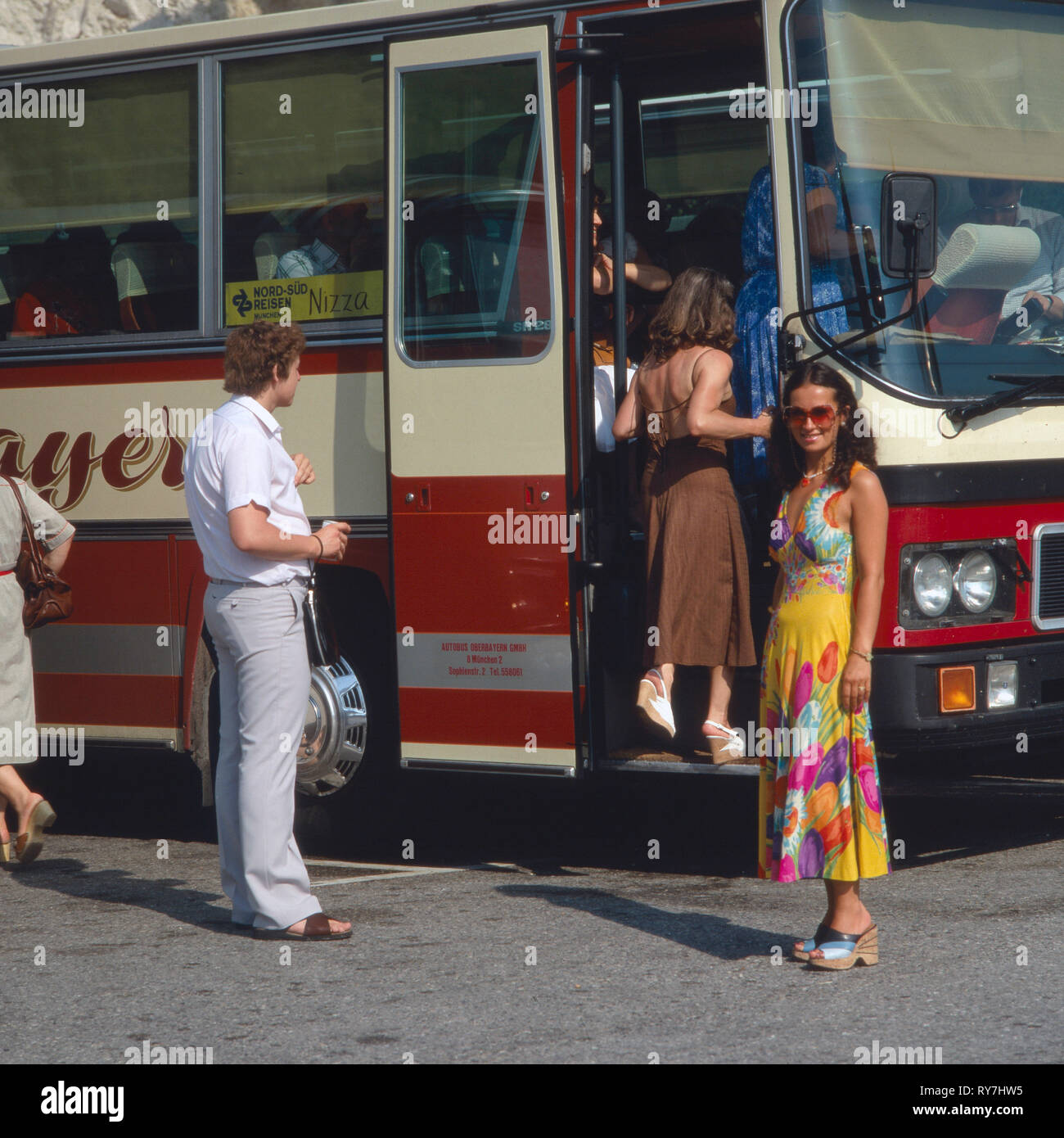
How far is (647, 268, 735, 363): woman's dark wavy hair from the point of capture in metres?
6.51

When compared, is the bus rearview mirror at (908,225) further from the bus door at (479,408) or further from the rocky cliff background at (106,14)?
the rocky cliff background at (106,14)

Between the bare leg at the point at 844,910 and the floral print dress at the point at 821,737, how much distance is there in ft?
0.24

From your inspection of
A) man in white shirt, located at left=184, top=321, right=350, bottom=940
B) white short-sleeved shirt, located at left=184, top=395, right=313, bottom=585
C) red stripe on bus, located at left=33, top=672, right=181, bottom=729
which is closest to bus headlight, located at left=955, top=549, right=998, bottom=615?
man in white shirt, located at left=184, top=321, right=350, bottom=940

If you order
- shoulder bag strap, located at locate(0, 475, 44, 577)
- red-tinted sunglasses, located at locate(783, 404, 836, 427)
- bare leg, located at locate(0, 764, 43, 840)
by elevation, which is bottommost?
bare leg, located at locate(0, 764, 43, 840)

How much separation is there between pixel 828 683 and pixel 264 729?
1849 millimetres

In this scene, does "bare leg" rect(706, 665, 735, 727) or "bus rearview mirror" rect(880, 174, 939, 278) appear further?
"bare leg" rect(706, 665, 735, 727)

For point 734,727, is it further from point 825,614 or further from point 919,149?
point 919,149

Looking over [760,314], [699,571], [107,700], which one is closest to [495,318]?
[760,314]

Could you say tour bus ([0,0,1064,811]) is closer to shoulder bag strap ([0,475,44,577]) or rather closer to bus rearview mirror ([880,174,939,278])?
bus rearview mirror ([880,174,939,278])

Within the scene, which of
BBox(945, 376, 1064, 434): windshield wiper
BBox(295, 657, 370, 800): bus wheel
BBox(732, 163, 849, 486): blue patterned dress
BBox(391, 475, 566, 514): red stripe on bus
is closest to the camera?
BBox(945, 376, 1064, 434): windshield wiper

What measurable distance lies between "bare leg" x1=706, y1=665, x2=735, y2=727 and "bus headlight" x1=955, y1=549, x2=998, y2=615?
91 cm

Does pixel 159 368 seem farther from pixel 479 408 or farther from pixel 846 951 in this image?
pixel 846 951

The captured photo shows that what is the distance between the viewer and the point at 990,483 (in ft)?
19.7

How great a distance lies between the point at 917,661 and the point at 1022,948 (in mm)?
1007
